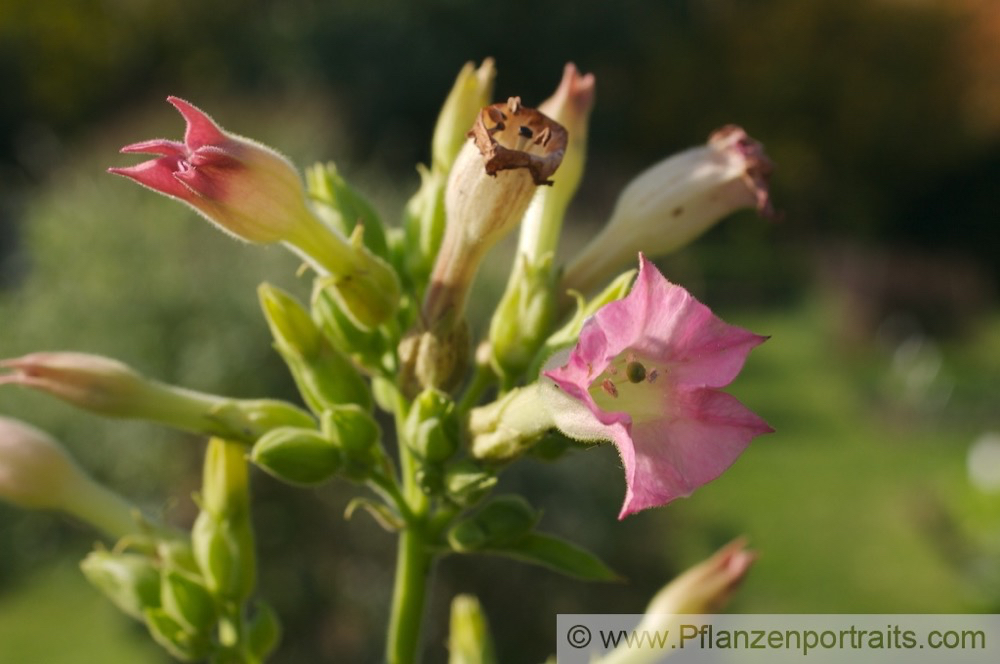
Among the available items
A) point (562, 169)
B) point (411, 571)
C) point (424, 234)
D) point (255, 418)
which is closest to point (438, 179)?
point (424, 234)

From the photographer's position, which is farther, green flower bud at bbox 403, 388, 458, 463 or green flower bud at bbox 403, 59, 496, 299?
green flower bud at bbox 403, 59, 496, 299

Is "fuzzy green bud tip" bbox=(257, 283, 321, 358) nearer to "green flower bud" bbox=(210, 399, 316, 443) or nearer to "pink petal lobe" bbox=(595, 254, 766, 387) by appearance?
"green flower bud" bbox=(210, 399, 316, 443)

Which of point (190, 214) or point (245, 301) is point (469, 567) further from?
point (190, 214)

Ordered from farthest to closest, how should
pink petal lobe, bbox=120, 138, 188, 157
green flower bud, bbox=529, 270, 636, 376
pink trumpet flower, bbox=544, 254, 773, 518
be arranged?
green flower bud, bbox=529, 270, 636, 376
pink petal lobe, bbox=120, 138, 188, 157
pink trumpet flower, bbox=544, 254, 773, 518

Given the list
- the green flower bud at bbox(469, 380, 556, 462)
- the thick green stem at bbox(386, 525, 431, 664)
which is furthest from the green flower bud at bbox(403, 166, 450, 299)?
the thick green stem at bbox(386, 525, 431, 664)

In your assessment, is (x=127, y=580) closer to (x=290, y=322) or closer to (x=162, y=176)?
(x=290, y=322)

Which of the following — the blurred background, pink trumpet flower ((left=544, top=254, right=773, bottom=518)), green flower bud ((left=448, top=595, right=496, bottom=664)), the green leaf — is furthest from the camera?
the blurred background

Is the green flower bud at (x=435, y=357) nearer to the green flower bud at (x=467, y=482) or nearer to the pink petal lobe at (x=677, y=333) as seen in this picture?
the green flower bud at (x=467, y=482)
